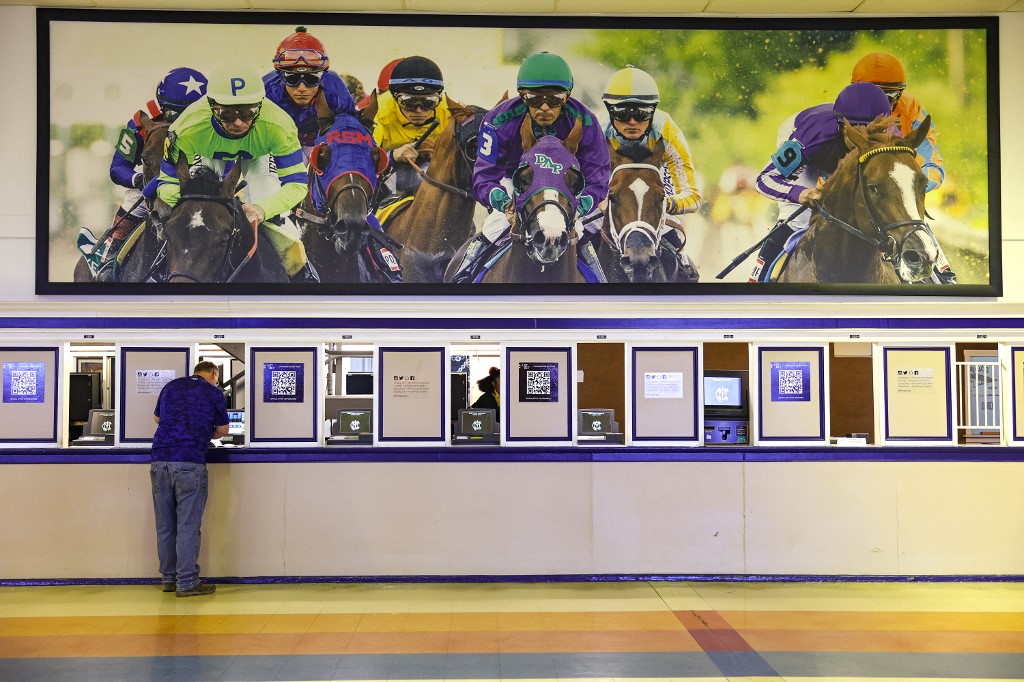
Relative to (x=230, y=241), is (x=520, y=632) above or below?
below

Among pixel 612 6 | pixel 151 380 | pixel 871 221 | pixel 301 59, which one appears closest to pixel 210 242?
pixel 151 380

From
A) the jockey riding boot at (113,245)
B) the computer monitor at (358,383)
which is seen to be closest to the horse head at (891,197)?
the computer monitor at (358,383)

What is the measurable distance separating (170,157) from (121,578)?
125 inches

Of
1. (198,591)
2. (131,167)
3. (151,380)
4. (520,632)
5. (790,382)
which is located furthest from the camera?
(131,167)

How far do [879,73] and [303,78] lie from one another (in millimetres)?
4521

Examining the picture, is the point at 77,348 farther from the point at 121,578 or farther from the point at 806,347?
the point at 806,347

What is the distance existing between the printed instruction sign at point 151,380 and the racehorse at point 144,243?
0.76m

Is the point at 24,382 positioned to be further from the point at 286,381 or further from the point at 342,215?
the point at 342,215

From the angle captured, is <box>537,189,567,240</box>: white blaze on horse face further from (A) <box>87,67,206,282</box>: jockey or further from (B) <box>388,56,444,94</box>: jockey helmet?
(A) <box>87,67,206,282</box>: jockey

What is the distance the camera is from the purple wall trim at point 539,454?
22.1ft

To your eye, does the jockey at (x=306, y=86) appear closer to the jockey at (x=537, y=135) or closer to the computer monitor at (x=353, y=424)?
the jockey at (x=537, y=135)

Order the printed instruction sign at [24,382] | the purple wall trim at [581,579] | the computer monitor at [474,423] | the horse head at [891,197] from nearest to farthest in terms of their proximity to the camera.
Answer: the purple wall trim at [581,579], the printed instruction sign at [24,382], the computer monitor at [474,423], the horse head at [891,197]

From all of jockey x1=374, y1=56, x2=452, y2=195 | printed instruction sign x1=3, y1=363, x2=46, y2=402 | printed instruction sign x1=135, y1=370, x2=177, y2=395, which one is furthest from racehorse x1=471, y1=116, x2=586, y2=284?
printed instruction sign x1=3, y1=363, x2=46, y2=402

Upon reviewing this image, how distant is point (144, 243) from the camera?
7086 millimetres
